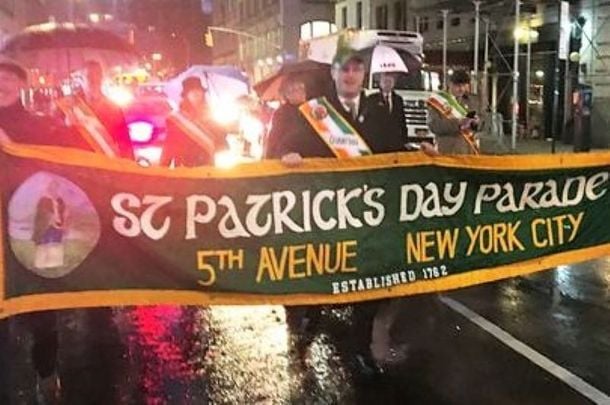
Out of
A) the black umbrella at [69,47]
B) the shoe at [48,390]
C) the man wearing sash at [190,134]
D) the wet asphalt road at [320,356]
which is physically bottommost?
the wet asphalt road at [320,356]

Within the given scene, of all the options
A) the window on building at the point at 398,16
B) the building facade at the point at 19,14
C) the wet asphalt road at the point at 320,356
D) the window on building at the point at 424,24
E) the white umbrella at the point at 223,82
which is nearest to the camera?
the wet asphalt road at the point at 320,356

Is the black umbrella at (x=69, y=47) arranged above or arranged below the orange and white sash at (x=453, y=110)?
above

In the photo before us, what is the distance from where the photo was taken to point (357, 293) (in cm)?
588

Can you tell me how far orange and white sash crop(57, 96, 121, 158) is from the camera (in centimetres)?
619

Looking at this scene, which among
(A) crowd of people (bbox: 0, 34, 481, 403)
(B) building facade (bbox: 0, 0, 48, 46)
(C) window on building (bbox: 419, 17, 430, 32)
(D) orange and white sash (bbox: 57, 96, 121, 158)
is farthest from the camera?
(C) window on building (bbox: 419, 17, 430, 32)

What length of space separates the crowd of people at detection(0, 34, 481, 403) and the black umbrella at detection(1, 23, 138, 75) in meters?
6.10

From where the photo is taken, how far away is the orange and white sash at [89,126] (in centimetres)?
619

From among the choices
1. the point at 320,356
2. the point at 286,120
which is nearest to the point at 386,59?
the point at 286,120

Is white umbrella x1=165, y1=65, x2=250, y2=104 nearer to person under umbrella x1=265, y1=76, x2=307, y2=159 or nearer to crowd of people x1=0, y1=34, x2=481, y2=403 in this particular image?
crowd of people x1=0, y1=34, x2=481, y2=403

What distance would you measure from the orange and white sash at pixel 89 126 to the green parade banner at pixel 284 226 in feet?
2.69

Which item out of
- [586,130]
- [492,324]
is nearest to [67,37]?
[492,324]

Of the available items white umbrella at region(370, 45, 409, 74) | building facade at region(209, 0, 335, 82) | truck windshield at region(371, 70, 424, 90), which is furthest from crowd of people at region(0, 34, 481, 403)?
building facade at region(209, 0, 335, 82)

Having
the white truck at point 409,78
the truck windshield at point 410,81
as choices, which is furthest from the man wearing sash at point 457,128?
the truck windshield at point 410,81

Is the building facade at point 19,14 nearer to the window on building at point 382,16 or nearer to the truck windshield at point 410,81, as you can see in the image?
Result: the truck windshield at point 410,81
